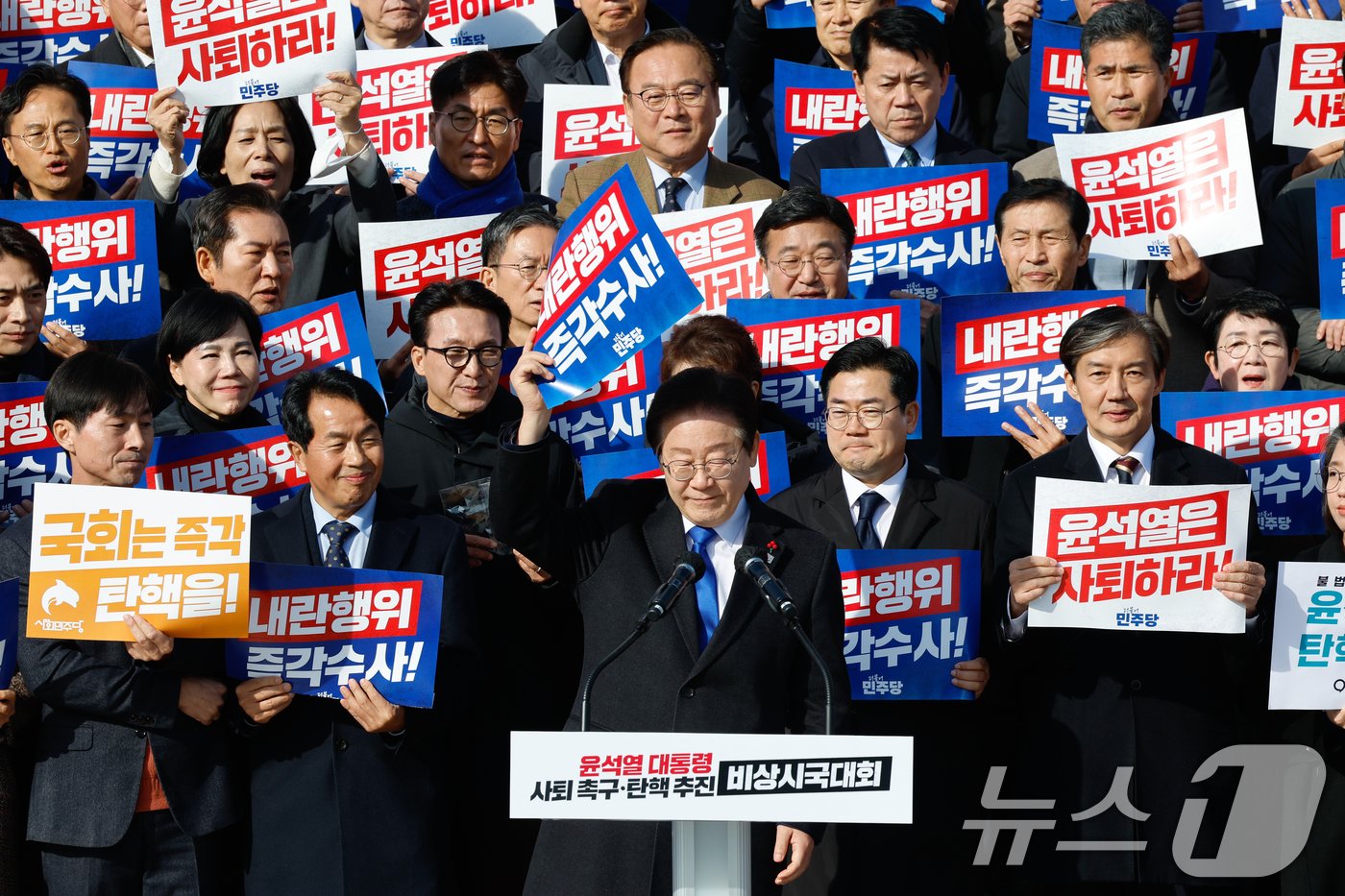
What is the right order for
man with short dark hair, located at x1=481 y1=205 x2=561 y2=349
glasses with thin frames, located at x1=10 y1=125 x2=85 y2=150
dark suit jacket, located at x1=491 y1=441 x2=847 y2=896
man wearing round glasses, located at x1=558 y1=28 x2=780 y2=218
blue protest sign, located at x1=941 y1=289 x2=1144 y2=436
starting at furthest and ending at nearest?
man wearing round glasses, located at x1=558 y1=28 x2=780 y2=218 < glasses with thin frames, located at x1=10 y1=125 x2=85 y2=150 < man with short dark hair, located at x1=481 y1=205 x2=561 y2=349 < blue protest sign, located at x1=941 y1=289 x2=1144 y2=436 < dark suit jacket, located at x1=491 y1=441 x2=847 y2=896

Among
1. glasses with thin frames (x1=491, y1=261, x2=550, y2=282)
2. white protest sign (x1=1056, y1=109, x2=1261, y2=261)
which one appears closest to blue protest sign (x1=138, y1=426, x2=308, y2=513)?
glasses with thin frames (x1=491, y1=261, x2=550, y2=282)

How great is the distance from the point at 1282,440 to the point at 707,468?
8.80 ft

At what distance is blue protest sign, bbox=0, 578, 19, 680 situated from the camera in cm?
549

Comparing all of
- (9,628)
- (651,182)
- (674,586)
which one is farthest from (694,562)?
(651,182)

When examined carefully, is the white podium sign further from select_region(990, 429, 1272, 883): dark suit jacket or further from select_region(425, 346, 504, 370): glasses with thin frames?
select_region(425, 346, 504, 370): glasses with thin frames

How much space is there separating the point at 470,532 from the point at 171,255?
2.73 m

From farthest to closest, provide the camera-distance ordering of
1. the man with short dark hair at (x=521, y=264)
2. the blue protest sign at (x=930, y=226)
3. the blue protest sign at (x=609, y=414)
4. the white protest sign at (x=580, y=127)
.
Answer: the white protest sign at (x=580, y=127) < the blue protest sign at (x=930, y=226) < the man with short dark hair at (x=521, y=264) < the blue protest sign at (x=609, y=414)

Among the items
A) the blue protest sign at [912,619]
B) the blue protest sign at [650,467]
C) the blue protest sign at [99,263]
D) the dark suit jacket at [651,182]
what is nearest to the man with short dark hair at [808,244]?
the dark suit jacket at [651,182]

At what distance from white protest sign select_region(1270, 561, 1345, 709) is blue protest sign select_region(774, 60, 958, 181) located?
3902mm

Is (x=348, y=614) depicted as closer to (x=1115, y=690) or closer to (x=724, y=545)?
(x=724, y=545)

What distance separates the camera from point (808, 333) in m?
7.18

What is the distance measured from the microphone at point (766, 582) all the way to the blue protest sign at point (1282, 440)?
264cm

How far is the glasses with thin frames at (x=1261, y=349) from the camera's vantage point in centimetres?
724

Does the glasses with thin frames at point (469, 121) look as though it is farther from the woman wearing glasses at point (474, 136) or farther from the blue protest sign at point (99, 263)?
the blue protest sign at point (99, 263)
